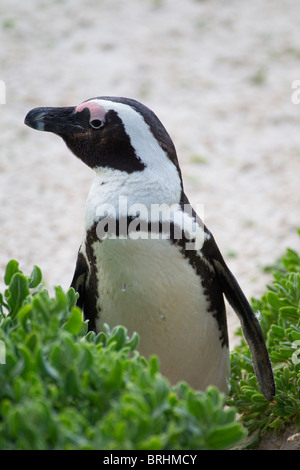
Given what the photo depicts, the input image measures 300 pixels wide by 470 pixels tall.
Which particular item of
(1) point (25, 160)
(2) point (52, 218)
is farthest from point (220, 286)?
(1) point (25, 160)

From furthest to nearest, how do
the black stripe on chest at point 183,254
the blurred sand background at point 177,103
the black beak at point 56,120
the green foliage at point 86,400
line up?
the blurred sand background at point 177,103
the black beak at point 56,120
the black stripe on chest at point 183,254
the green foliage at point 86,400

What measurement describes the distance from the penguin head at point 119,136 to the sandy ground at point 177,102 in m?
1.37

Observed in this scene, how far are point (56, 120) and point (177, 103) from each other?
10.6 ft

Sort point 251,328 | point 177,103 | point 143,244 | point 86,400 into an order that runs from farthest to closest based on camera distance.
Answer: point 177,103 < point 251,328 < point 143,244 < point 86,400

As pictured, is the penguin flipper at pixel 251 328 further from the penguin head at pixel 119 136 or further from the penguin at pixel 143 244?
the penguin head at pixel 119 136

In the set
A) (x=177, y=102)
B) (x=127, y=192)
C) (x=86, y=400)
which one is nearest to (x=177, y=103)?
(x=177, y=102)

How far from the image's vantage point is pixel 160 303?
1955 mm

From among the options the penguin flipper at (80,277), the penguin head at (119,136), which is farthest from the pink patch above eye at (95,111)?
the penguin flipper at (80,277)

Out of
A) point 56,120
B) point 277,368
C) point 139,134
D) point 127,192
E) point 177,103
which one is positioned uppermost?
point 177,103

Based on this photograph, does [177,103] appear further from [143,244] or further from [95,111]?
[143,244]

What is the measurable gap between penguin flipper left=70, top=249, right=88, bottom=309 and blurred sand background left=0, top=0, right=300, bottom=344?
3.58 feet

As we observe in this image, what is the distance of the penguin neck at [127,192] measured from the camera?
1875 millimetres

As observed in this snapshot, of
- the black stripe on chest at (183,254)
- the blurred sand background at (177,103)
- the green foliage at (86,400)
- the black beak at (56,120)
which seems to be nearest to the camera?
the green foliage at (86,400)

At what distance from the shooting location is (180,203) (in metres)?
1.98
